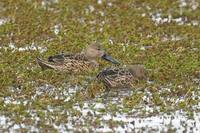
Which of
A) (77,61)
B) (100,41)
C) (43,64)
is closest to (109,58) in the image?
(77,61)

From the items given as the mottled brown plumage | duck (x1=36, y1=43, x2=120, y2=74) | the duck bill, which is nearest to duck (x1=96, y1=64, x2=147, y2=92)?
the mottled brown plumage

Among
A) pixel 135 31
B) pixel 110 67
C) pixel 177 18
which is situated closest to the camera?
pixel 110 67

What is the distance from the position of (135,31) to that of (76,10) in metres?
3.47

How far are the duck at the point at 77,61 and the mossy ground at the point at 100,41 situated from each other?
0.90 feet

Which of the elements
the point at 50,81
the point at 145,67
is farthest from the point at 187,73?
the point at 50,81

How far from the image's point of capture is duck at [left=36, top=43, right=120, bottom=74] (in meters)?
16.4

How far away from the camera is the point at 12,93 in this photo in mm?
14453

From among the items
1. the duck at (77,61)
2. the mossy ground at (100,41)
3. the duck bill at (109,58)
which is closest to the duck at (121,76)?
the mossy ground at (100,41)

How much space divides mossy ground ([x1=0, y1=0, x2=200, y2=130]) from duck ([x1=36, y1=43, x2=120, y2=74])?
10.8 inches

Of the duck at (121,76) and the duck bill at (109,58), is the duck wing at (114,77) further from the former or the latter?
the duck bill at (109,58)

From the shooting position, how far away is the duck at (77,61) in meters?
16.4

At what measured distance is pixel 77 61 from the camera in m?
16.6

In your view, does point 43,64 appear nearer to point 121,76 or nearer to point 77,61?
point 77,61

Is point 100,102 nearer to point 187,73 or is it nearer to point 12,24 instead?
point 187,73
